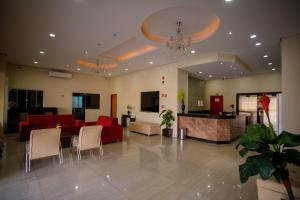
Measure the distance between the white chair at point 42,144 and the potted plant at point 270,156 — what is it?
12.7 feet

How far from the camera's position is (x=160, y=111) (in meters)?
7.86

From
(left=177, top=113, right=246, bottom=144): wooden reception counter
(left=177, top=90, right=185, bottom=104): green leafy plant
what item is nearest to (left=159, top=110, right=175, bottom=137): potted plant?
(left=177, top=113, right=246, bottom=144): wooden reception counter

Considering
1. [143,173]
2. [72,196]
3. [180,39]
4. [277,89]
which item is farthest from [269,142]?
[277,89]

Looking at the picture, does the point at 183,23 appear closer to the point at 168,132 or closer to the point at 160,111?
the point at 160,111

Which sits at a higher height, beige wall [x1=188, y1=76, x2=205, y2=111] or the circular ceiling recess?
the circular ceiling recess

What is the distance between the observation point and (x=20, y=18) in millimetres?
3523

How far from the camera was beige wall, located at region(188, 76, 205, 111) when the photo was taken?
977 centimetres

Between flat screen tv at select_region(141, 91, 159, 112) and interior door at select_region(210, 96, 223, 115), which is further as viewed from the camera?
interior door at select_region(210, 96, 223, 115)

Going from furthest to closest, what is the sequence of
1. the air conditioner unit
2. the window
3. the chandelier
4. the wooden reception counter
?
the air conditioner unit < the window < the wooden reception counter < the chandelier

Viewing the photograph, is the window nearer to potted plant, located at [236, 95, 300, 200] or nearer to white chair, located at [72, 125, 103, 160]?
white chair, located at [72, 125, 103, 160]

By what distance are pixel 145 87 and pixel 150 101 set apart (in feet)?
2.97

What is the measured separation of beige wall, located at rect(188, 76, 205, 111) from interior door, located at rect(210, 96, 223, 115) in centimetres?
76

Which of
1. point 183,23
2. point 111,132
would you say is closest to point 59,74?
point 111,132

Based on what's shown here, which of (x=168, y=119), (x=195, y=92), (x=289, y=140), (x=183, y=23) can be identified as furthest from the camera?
(x=195, y=92)
